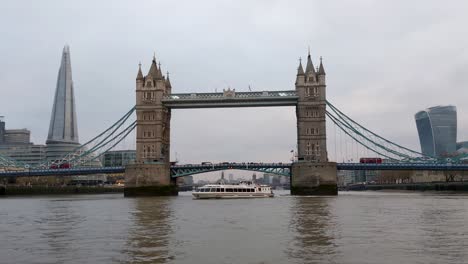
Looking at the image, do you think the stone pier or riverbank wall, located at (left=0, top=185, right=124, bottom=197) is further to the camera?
riverbank wall, located at (left=0, top=185, right=124, bottom=197)

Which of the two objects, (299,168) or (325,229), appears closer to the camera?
(325,229)

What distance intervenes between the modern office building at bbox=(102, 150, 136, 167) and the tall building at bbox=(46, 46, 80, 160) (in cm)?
2570

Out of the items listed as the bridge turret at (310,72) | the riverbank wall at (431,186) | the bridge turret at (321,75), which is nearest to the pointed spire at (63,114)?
the riverbank wall at (431,186)

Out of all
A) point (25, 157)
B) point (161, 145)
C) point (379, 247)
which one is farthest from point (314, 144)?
point (25, 157)

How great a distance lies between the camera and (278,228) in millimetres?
25453

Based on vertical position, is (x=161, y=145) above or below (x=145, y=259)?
above

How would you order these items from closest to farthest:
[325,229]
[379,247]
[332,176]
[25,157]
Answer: [379,247] → [325,229] → [332,176] → [25,157]

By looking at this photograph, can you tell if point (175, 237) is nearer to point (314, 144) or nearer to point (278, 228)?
point (278, 228)

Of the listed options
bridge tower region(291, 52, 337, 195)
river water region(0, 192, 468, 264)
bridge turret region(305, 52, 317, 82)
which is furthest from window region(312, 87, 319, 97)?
river water region(0, 192, 468, 264)

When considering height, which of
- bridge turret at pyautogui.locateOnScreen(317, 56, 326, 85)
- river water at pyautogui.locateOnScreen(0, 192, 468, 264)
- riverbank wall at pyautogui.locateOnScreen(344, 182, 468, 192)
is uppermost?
bridge turret at pyautogui.locateOnScreen(317, 56, 326, 85)

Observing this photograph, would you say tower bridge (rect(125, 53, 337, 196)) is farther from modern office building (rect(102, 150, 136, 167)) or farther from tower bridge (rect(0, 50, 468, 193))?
modern office building (rect(102, 150, 136, 167))

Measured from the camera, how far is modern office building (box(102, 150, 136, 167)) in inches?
6003

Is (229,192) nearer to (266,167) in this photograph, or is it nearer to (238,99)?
(266,167)

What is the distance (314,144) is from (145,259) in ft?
210
